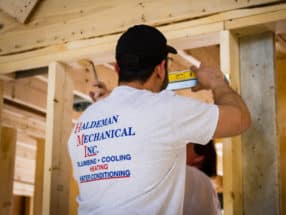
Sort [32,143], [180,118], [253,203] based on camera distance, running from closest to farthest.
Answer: [180,118]
[253,203]
[32,143]

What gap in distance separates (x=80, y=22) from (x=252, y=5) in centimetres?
100

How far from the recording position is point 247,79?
2.52 metres

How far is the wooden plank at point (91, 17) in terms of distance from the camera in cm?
258

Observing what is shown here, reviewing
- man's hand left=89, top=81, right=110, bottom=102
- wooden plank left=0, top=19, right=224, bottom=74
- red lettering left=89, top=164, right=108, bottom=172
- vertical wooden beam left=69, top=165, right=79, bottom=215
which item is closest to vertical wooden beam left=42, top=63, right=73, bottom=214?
wooden plank left=0, top=19, right=224, bottom=74

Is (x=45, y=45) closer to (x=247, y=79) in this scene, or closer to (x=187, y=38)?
(x=187, y=38)

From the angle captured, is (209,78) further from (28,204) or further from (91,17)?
(28,204)

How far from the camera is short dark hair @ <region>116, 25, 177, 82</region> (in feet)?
6.43

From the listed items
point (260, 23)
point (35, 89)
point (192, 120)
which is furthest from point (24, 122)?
point (192, 120)

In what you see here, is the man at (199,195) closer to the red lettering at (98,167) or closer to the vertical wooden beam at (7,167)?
the red lettering at (98,167)

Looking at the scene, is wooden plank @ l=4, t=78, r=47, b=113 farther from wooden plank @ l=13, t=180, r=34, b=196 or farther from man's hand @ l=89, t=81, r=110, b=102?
wooden plank @ l=13, t=180, r=34, b=196

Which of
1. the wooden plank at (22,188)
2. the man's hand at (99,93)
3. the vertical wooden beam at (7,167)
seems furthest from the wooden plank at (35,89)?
the wooden plank at (22,188)

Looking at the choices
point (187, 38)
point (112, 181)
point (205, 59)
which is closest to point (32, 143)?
point (205, 59)

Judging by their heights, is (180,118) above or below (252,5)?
below

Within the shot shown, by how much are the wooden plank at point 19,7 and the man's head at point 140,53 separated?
1.25 metres
